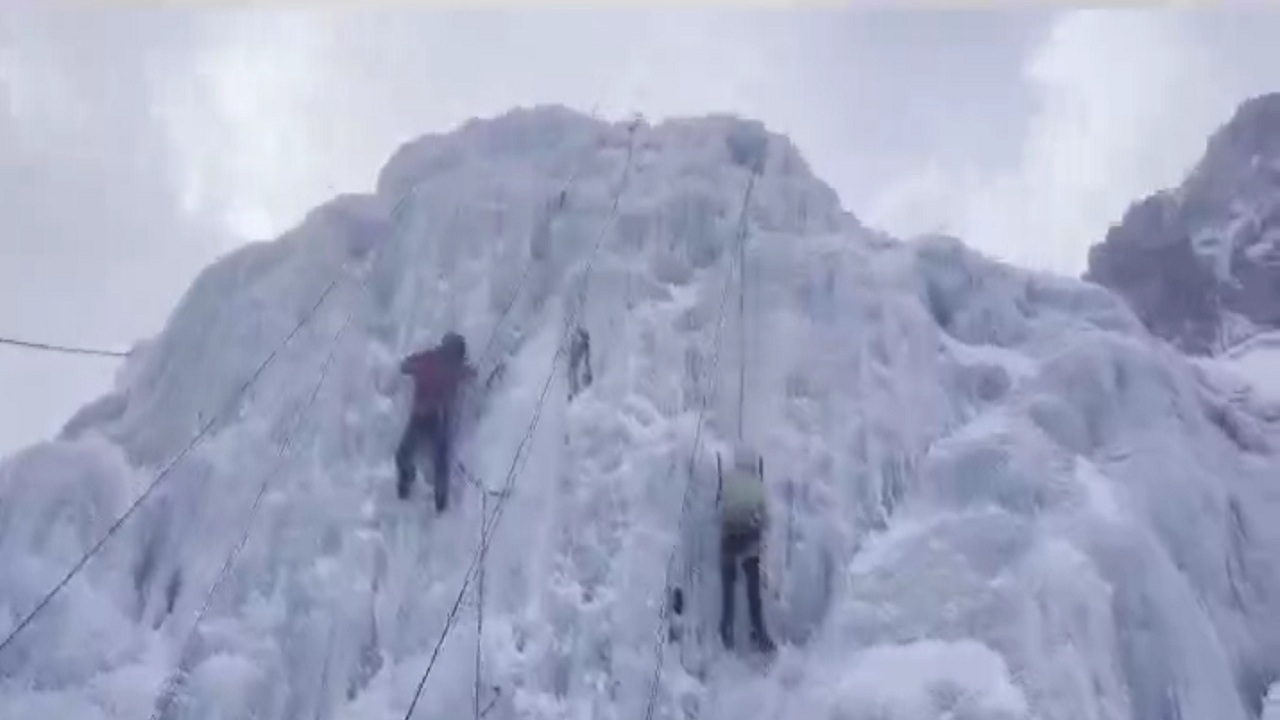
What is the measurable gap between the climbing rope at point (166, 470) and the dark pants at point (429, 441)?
0.78 meters

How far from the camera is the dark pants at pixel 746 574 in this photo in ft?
18.1

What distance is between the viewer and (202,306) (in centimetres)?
676

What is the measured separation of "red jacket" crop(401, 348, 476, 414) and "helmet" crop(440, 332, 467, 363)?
3 cm

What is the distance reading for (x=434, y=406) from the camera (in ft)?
19.8

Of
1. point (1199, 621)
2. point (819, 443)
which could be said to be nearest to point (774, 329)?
point (819, 443)

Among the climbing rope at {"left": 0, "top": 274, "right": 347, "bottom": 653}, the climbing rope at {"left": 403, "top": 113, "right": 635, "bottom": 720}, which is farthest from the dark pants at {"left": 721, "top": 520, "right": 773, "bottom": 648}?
the climbing rope at {"left": 0, "top": 274, "right": 347, "bottom": 653}

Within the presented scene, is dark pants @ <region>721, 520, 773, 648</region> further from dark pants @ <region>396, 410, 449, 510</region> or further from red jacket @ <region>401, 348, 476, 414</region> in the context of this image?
red jacket @ <region>401, 348, 476, 414</region>

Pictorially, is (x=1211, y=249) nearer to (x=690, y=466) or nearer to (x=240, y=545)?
(x=690, y=466)

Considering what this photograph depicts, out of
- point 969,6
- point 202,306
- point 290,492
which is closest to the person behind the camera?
point 969,6

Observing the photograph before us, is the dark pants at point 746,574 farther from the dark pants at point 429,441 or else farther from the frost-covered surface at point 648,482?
the dark pants at point 429,441

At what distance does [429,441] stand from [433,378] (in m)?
0.25

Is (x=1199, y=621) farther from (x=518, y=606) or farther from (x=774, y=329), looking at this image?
(x=518, y=606)

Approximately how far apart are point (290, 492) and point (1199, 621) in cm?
352

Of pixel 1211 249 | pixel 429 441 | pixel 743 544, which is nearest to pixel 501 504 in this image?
pixel 429 441
